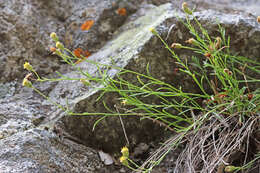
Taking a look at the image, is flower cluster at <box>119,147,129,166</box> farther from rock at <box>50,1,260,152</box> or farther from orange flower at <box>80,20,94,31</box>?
orange flower at <box>80,20,94,31</box>

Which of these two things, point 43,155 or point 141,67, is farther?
point 141,67

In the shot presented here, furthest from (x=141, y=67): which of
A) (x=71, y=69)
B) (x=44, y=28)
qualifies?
(x=44, y=28)

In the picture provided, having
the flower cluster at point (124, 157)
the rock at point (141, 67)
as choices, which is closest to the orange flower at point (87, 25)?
the rock at point (141, 67)

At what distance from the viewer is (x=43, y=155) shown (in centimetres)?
100

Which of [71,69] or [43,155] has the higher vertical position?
[71,69]

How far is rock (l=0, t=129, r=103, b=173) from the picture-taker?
935mm

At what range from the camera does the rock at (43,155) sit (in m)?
0.94

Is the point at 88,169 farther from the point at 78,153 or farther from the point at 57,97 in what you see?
the point at 57,97

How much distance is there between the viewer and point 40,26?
62.0 inches

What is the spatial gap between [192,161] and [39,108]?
742 millimetres

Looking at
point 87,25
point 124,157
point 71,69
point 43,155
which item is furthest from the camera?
point 87,25

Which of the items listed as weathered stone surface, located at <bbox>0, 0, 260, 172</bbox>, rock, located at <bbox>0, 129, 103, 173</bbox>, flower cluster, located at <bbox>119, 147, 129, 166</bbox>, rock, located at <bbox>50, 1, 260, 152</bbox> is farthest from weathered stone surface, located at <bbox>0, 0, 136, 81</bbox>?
flower cluster, located at <bbox>119, 147, 129, 166</bbox>

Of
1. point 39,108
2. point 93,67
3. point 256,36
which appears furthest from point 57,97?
point 256,36

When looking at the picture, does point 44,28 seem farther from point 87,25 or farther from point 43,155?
point 43,155
